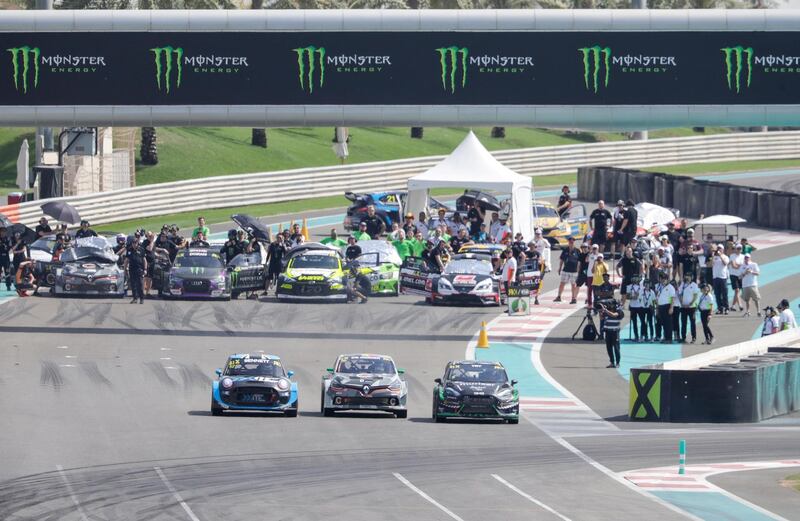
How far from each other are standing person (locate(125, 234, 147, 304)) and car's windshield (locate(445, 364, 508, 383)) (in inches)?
496

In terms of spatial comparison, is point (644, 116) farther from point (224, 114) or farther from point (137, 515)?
point (137, 515)

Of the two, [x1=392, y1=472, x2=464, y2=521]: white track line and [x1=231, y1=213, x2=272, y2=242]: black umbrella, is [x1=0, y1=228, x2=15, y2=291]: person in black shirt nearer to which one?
[x1=231, y1=213, x2=272, y2=242]: black umbrella

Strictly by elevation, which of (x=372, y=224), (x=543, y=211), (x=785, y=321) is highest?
(x=543, y=211)

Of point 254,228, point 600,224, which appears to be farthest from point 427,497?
point 600,224

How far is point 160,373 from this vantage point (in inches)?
1103

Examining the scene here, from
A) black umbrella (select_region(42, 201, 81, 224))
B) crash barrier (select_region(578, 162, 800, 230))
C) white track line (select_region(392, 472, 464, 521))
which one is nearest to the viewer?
white track line (select_region(392, 472, 464, 521))

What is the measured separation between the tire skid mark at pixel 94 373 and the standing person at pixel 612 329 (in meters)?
9.83

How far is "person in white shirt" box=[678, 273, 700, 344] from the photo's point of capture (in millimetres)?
31719

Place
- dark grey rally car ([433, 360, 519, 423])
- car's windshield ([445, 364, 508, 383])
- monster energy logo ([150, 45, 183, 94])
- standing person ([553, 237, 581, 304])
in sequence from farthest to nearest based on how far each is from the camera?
1. standing person ([553, 237, 581, 304])
2. monster energy logo ([150, 45, 183, 94])
3. car's windshield ([445, 364, 508, 383])
4. dark grey rally car ([433, 360, 519, 423])

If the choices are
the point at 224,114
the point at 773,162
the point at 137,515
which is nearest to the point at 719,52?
the point at 224,114

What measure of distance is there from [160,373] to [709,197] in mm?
28574

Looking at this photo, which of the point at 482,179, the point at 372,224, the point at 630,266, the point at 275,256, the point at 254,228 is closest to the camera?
the point at 630,266

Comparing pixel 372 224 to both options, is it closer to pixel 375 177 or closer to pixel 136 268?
pixel 136 268

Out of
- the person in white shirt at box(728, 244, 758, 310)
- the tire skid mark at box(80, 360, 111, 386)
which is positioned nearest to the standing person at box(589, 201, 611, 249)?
the person in white shirt at box(728, 244, 758, 310)
